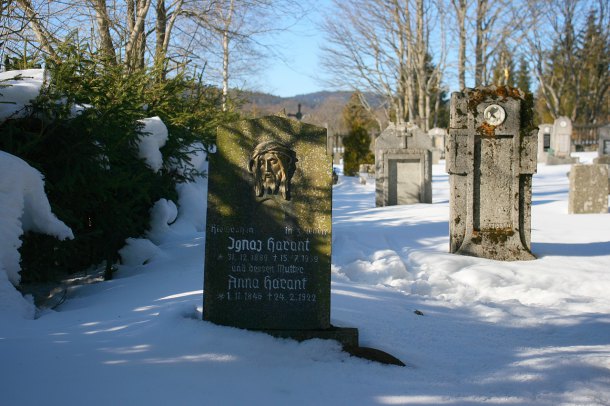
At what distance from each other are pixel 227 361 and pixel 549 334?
2778 millimetres

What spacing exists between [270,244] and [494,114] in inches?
198

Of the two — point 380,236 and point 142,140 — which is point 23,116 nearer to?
point 142,140

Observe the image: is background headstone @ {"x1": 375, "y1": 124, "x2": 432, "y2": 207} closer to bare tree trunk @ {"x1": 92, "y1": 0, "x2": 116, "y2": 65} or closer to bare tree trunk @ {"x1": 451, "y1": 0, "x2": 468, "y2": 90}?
bare tree trunk @ {"x1": 92, "y1": 0, "x2": 116, "y2": 65}

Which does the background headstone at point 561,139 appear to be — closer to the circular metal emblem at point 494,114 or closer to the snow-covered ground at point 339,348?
the circular metal emblem at point 494,114

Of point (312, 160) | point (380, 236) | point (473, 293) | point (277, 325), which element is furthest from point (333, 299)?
point (380, 236)

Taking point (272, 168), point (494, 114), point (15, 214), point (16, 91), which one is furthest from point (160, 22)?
point (272, 168)

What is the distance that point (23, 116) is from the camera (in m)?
5.90

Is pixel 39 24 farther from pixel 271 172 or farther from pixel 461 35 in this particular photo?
pixel 461 35

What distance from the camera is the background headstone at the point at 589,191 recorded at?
1230 centimetres

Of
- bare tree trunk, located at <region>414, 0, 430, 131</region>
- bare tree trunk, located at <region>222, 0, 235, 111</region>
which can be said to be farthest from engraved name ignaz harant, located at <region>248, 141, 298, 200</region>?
bare tree trunk, located at <region>414, 0, 430, 131</region>

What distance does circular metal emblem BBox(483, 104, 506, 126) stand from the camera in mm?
7902

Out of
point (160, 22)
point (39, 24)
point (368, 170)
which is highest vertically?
point (160, 22)

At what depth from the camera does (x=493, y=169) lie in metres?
7.95

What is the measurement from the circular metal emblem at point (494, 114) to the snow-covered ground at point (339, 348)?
6.35 feet
